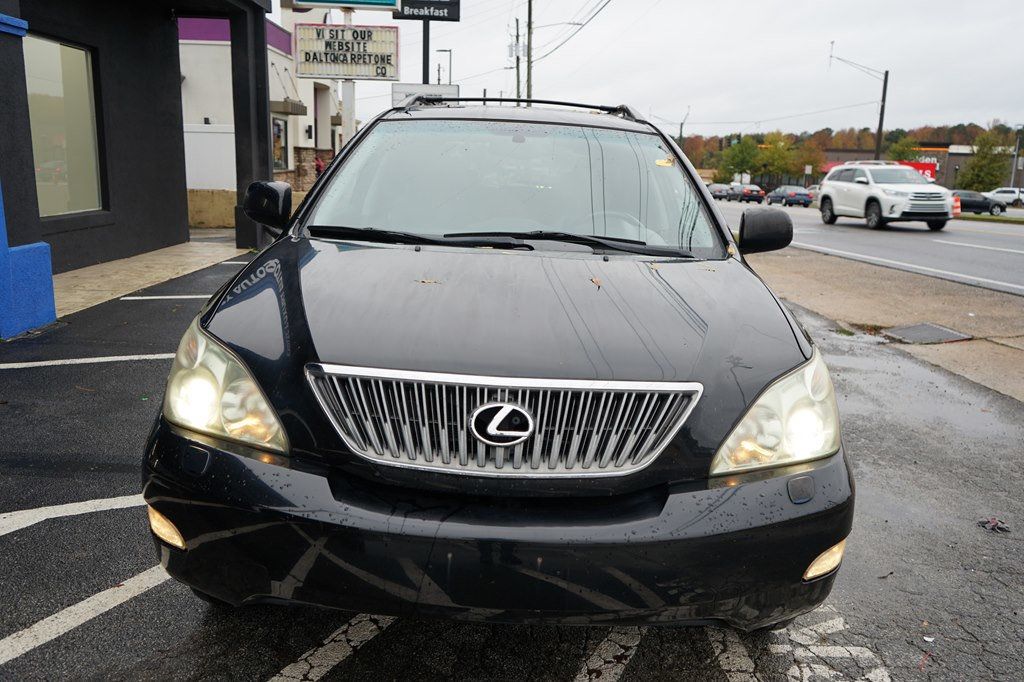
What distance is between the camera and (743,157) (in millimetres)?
110875

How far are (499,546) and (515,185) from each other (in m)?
1.88

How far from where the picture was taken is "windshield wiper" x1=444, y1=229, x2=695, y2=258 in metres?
3.03

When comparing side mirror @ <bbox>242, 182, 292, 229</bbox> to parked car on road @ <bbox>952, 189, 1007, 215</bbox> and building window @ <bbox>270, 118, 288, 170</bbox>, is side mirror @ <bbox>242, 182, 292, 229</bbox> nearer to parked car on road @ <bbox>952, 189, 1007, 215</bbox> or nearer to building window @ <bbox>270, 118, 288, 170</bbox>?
building window @ <bbox>270, 118, 288, 170</bbox>

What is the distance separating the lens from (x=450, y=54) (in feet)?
271

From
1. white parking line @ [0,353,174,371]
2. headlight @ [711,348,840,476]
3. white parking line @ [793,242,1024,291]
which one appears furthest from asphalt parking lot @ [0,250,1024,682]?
white parking line @ [793,242,1024,291]

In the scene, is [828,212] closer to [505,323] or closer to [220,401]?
[505,323]

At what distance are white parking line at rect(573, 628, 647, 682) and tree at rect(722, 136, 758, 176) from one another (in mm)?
112963

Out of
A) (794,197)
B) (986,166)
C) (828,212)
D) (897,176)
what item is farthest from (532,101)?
(986,166)

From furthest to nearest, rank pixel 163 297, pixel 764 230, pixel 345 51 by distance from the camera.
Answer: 1. pixel 345 51
2. pixel 163 297
3. pixel 764 230

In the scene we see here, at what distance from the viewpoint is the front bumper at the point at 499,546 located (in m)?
1.88

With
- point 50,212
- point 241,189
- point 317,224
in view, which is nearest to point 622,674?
point 317,224

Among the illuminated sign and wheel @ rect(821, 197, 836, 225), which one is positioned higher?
the illuminated sign

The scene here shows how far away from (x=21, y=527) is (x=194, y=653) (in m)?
1.28

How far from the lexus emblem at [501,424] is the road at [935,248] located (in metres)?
10.6
